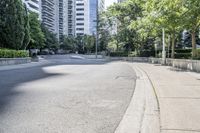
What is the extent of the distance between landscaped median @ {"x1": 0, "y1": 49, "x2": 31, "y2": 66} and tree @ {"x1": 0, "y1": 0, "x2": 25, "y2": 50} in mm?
1971

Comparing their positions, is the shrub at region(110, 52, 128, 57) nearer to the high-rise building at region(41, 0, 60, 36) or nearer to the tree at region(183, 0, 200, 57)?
the tree at region(183, 0, 200, 57)

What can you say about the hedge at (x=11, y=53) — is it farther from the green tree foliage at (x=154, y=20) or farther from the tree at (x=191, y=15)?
the tree at (x=191, y=15)

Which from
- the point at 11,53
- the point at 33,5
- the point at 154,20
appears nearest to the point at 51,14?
the point at 33,5

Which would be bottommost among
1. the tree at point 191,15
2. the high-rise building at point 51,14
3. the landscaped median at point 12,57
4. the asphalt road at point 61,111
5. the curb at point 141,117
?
the curb at point 141,117

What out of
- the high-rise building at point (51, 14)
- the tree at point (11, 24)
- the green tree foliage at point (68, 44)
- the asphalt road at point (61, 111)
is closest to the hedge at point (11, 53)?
the tree at point (11, 24)

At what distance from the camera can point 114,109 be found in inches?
348

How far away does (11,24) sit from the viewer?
42031 mm

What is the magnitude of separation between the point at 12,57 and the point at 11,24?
5.68 m

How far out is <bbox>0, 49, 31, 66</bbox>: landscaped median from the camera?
34906 mm

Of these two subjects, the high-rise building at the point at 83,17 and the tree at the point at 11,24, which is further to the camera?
the high-rise building at the point at 83,17

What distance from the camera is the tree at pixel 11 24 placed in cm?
4184


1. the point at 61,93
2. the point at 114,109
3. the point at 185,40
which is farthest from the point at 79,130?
the point at 185,40

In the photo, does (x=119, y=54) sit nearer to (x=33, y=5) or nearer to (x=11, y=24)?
(x=11, y=24)

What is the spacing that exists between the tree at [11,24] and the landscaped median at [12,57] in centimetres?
197
